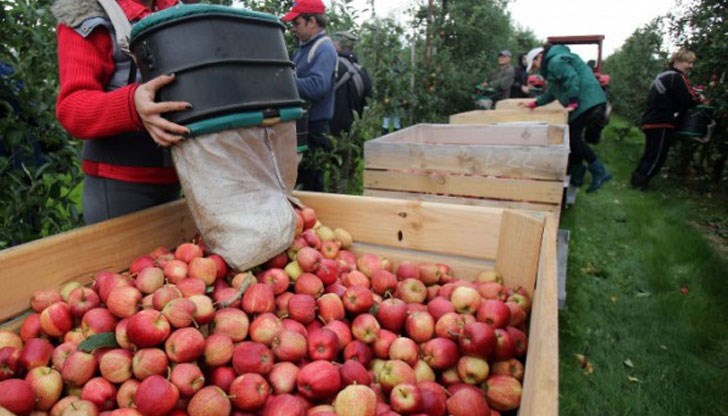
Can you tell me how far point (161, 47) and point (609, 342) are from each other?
318 centimetres

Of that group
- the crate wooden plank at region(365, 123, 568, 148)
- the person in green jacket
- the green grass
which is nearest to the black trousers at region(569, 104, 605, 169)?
the person in green jacket

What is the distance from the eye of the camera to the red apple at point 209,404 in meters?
1.21

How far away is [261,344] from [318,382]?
0.23 metres

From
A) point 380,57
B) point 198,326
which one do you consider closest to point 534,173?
point 198,326

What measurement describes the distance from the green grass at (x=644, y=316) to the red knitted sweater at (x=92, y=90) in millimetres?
2493

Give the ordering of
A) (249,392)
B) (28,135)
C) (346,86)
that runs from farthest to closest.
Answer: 1. (346,86)
2. (28,135)
3. (249,392)

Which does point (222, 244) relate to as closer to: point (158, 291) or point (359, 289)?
point (158, 291)

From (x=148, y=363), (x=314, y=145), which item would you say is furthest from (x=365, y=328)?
(x=314, y=145)

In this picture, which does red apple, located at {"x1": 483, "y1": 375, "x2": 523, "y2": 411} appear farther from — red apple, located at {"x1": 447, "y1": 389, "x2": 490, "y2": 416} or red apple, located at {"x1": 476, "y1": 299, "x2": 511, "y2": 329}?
red apple, located at {"x1": 476, "y1": 299, "x2": 511, "y2": 329}

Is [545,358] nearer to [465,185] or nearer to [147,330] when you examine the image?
[147,330]

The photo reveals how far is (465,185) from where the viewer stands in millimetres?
3375

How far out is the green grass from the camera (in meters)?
2.70

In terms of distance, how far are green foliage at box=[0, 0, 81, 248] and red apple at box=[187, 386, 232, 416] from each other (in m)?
1.45

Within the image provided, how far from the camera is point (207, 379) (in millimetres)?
1396
